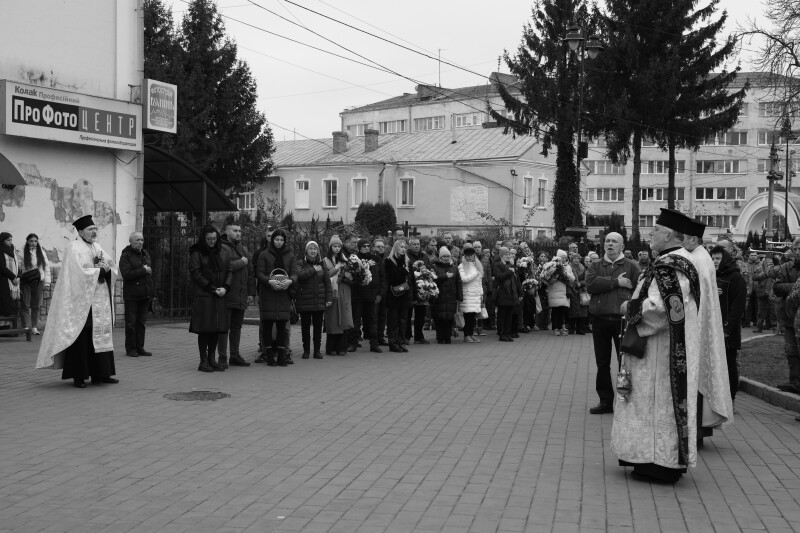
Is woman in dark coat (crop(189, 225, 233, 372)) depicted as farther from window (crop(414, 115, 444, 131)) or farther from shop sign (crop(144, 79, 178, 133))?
window (crop(414, 115, 444, 131))

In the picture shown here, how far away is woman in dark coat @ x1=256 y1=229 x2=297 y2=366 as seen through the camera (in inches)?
559

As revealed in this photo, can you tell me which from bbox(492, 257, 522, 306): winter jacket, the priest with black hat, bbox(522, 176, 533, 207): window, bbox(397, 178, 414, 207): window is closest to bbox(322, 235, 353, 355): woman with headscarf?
bbox(492, 257, 522, 306): winter jacket

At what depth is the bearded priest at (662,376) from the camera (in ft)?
23.2

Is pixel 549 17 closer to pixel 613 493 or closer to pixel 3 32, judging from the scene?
pixel 3 32

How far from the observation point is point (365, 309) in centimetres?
1700

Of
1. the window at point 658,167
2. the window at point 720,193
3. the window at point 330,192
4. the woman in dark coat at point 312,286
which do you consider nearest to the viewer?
the woman in dark coat at point 312,286

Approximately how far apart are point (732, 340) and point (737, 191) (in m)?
83.6

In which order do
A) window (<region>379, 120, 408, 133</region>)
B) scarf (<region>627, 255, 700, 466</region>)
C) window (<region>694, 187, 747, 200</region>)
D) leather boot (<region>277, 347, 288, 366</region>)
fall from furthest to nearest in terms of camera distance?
1. window (<region>379, 120, 408, 133</region>)
2. window (<region>694, 187, 747, 200</region>)
3. leather boot (<region>277, 347, 288, 366</region>)
4. scarf (<region>627, 255, 700, 466</region>)

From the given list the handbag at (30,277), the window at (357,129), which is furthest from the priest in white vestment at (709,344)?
the window at (357,129)

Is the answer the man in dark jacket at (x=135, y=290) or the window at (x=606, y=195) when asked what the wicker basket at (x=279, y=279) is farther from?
the window at (x=606, y=195)

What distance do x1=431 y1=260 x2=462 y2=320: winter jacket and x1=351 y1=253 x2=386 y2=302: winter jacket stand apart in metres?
1.95

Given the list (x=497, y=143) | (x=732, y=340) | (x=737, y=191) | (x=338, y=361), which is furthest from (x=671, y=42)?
(x=737, y=191)

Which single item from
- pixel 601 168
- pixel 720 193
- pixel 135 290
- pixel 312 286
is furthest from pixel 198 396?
pixel 720 193

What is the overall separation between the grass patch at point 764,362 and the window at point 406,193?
39339mm
